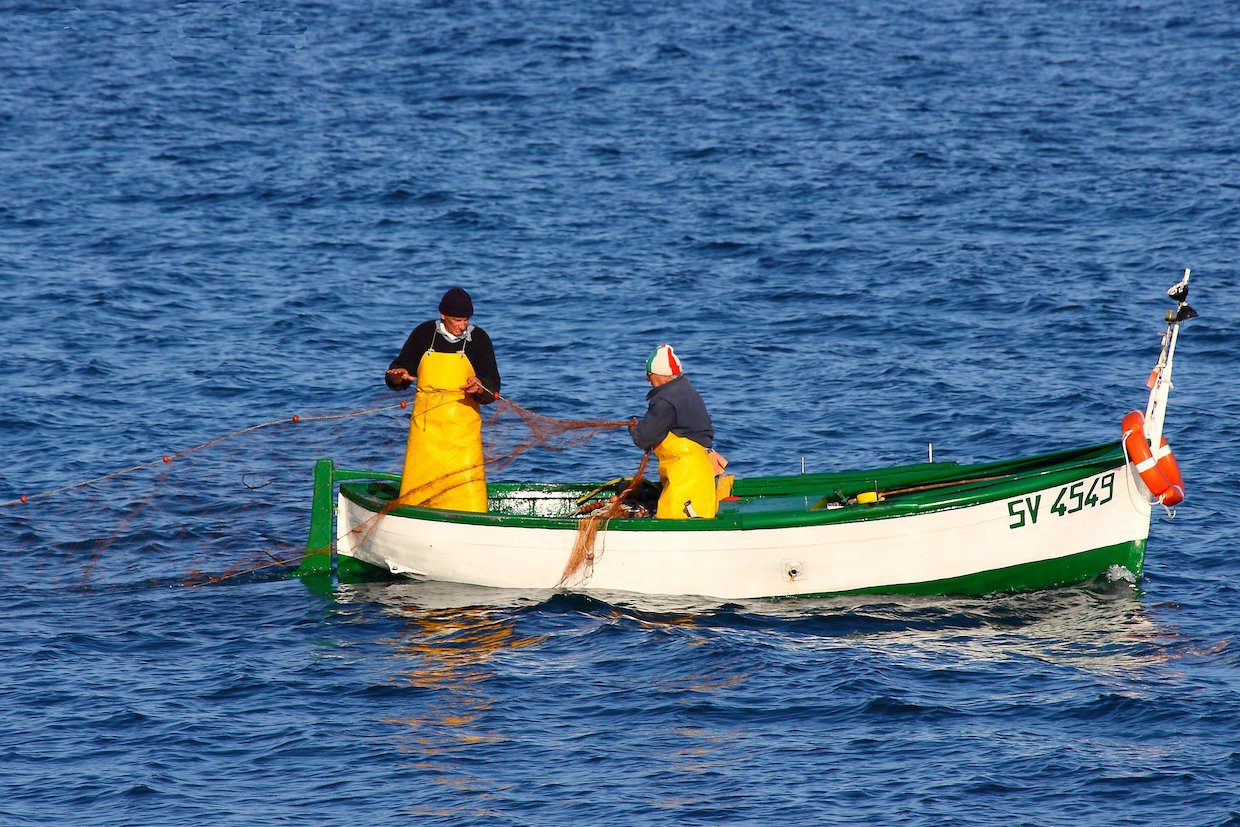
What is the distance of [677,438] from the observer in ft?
43.1

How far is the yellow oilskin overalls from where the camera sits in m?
13.5

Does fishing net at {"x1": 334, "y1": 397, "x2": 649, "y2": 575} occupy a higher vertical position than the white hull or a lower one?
higher

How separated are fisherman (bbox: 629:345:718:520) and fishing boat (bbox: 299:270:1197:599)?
332 millimetres

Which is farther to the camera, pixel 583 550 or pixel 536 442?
pixel 536 442

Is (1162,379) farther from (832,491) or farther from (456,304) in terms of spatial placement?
(456,304)

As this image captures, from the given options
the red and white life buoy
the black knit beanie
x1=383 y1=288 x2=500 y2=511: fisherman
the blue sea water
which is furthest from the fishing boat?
the black knit beanie

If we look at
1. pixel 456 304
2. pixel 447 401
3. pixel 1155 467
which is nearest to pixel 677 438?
pixel 447 401

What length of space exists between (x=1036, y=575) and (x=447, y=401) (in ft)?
17.2

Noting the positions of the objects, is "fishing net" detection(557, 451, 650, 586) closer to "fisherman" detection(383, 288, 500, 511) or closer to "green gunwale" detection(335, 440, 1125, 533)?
"green gunwale" detection(335, 440, 1125, 533)

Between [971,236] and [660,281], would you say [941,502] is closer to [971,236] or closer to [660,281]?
[660,281]

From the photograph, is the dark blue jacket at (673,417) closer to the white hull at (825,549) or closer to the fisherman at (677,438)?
the fisherman at (677,438)

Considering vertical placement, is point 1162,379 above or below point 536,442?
above

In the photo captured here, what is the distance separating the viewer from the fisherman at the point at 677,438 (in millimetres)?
12961

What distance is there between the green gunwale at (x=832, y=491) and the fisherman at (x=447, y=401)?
34 cm
